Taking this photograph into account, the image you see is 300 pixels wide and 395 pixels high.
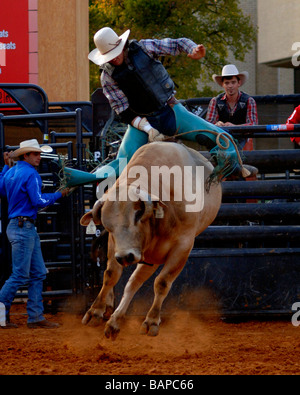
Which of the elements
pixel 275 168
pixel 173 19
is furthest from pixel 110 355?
pixel 173 19

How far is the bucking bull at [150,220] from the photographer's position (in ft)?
17.7

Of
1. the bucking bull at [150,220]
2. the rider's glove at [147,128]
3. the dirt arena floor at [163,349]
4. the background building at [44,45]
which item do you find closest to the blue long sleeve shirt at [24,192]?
the dirt arena floor at [163,349]

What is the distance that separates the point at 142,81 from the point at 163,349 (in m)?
2.50

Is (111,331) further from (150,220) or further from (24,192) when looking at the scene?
(24,192)

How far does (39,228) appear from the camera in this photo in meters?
9.71

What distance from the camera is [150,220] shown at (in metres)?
A: 5.63

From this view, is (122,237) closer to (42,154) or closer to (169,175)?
(169,175)

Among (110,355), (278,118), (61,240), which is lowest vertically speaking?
(110,355)

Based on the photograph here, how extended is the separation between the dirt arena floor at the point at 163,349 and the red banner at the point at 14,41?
7699 millimetres

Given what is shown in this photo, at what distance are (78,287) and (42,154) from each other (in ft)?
5.68

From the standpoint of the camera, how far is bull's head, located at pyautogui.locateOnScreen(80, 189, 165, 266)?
5219mm

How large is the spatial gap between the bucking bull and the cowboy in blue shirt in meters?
2.20

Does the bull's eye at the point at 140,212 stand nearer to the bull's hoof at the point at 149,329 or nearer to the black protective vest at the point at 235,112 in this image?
the bull's hoof at the point at 149,329

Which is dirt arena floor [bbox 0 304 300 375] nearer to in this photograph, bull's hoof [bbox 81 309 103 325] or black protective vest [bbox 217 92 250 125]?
bull's hoof [bbox 81 309 103 325]
